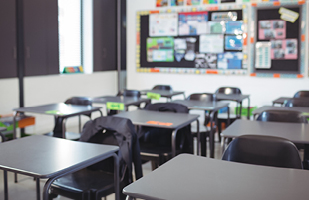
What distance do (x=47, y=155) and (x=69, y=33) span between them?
5376mm

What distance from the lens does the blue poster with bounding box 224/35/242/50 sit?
7.09 meters

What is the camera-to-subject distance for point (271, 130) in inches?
117

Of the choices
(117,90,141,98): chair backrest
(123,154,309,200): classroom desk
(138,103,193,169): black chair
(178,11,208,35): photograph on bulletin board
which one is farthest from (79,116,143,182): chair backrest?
(178,11,208,35): photograph on bulletin board

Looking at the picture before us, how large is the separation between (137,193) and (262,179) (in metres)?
0.60

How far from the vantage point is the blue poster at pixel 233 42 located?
23.2 ft

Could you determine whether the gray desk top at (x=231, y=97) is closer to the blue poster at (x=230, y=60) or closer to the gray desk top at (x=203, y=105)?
the gray desk top at (x=203, y=105)

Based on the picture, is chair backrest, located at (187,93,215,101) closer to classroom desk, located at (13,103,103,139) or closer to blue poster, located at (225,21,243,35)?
classroom desk, located at (13,103,103,139)

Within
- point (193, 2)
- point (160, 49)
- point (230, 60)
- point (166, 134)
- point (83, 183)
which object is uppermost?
Answer: point (193, 2)

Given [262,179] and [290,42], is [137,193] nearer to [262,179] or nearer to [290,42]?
[262,179]

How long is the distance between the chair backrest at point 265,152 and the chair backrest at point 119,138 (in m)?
0.75

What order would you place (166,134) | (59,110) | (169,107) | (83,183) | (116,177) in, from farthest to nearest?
(59,110) → (169,107) → (166,134) → (83,183) → (116,177)

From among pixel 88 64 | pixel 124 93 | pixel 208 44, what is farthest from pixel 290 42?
pixel 88 64

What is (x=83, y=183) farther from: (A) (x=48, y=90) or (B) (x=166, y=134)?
(A) (x=48, y=90)

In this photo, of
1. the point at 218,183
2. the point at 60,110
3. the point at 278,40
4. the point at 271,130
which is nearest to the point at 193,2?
the point at 278,40
